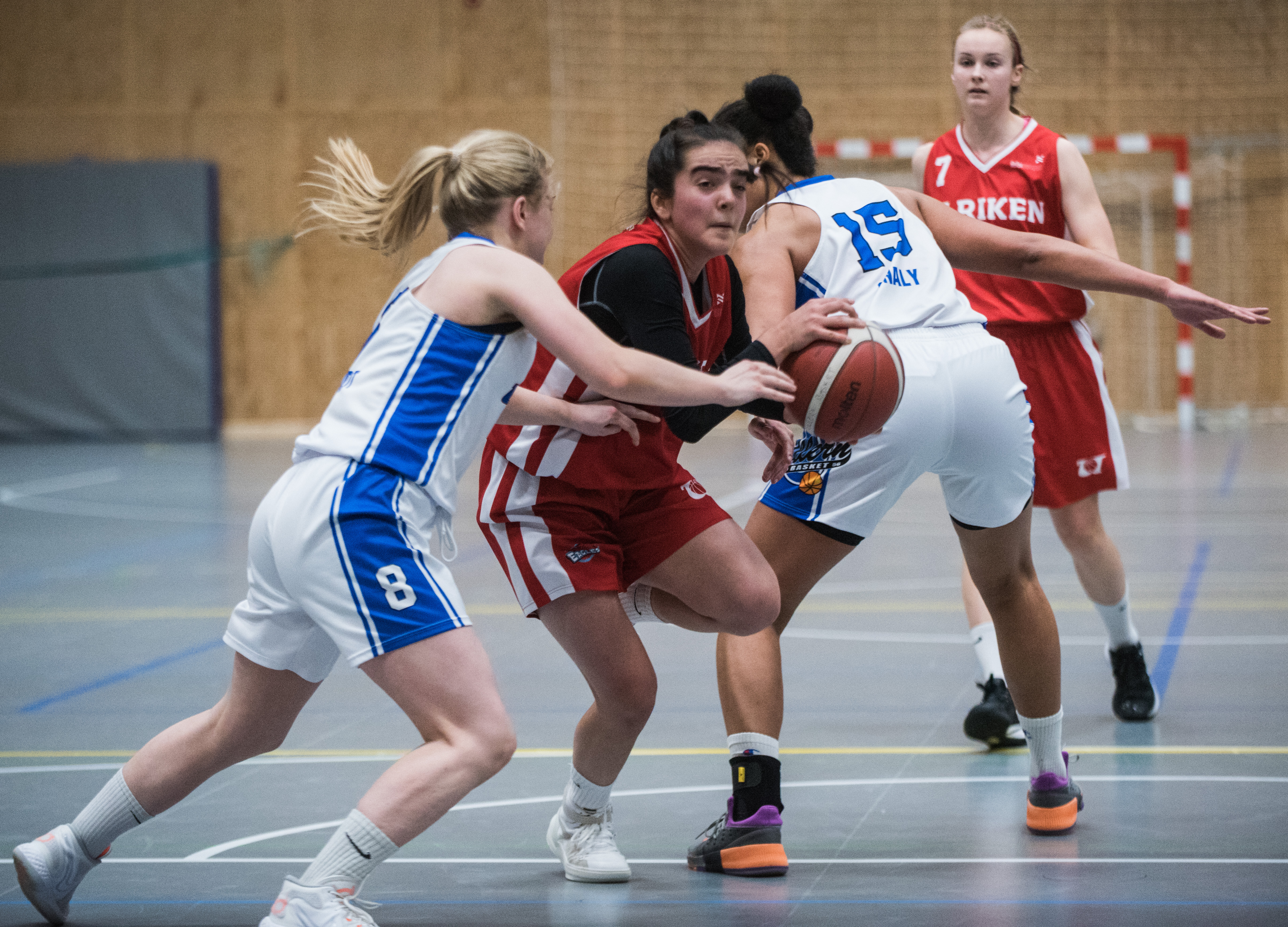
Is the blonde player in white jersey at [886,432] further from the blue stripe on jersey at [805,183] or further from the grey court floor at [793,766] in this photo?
the grey court floor at [793,766]

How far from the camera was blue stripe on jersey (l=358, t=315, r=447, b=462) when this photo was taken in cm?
257

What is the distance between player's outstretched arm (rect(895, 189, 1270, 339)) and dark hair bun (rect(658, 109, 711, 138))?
55cm

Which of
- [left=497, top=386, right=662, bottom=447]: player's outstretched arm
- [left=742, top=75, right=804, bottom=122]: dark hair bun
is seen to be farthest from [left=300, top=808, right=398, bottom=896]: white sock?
[left=742, top=75, right=804, bottom=122]: dark hair bun

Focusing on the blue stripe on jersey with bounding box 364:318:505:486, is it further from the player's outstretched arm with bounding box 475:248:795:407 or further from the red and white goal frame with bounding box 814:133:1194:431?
the red and white goal frame with bounding box 814:133:1194:431

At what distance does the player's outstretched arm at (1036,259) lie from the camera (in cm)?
332

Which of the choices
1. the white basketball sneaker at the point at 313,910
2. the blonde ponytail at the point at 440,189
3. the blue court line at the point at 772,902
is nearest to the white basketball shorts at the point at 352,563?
the white basketball sneaker at the point at 313,910

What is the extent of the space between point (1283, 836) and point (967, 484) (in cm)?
106

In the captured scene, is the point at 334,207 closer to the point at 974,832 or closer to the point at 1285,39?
the point at 974,832

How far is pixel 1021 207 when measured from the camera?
4.45m

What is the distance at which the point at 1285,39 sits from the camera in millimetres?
15430

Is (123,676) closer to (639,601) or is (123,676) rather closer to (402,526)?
(639,601)

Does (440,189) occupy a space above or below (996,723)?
above

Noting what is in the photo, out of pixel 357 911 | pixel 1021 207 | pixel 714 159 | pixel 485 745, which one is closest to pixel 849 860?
pixel 485 745

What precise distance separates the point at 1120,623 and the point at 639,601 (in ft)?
6.15
